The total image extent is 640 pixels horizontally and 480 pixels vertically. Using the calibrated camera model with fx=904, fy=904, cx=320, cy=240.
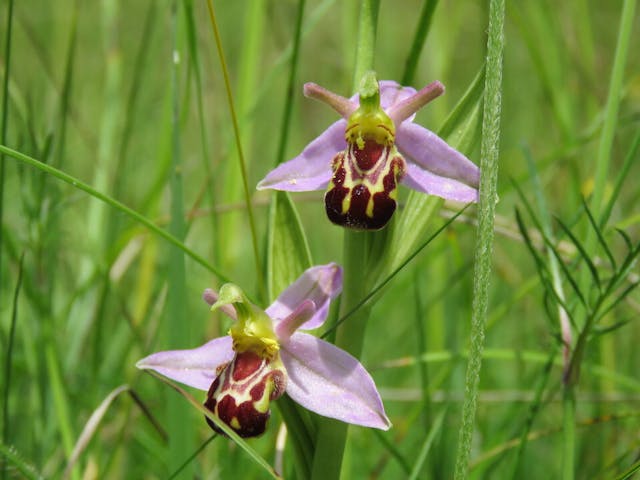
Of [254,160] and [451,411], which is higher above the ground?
[254,160]

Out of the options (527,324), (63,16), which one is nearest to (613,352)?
(527,324)

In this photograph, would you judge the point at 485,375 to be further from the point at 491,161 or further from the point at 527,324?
the point at 491,161

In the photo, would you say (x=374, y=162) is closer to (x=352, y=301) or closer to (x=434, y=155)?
(x=434, y=155)

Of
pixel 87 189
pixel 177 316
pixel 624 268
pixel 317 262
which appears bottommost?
pixel 317 262

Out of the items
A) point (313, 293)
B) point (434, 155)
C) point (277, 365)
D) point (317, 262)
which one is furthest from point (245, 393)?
point (317, 262)

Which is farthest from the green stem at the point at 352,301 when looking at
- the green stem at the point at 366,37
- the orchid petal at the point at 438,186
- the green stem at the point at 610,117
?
the green stem at the point at 610,117

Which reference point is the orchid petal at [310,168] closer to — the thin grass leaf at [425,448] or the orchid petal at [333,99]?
the orchid petal at [333,99]

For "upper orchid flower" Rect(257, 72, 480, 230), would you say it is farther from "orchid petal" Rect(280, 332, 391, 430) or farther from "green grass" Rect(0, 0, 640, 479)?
"orchid petal" Rect(280, 332, 391, 430)
